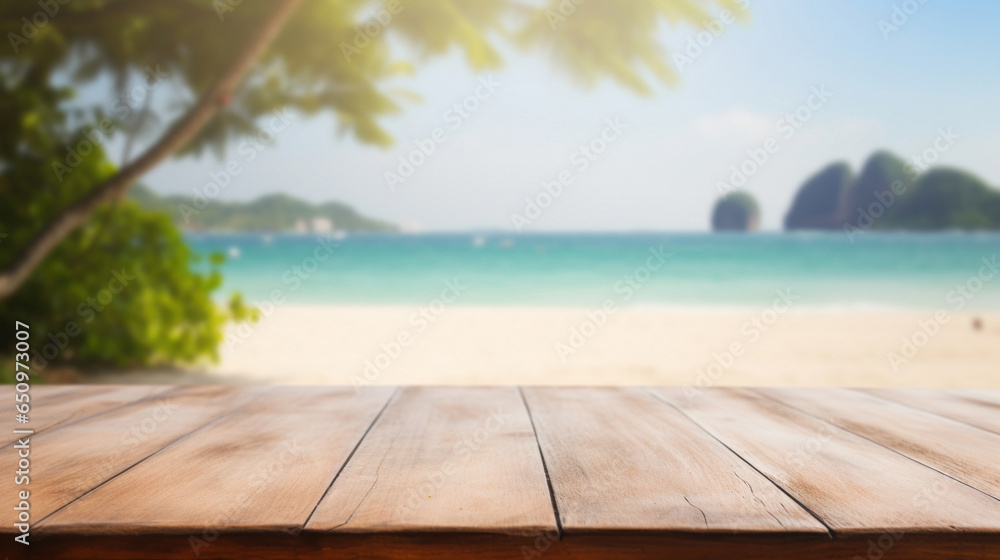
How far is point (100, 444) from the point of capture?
2.88 ft

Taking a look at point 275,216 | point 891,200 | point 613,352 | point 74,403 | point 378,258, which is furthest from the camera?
point 891,200

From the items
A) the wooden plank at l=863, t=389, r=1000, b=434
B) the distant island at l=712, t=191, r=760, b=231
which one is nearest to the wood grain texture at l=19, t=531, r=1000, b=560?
the wooden plank at l=863, t=389, r=1000, b=434

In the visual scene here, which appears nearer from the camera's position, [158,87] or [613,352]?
[158,87]

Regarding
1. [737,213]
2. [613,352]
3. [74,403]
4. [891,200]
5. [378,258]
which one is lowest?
[378,258]

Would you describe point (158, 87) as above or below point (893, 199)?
below

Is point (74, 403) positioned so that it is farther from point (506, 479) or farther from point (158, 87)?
point (158, 87)

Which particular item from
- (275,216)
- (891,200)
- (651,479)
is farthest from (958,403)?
(891,200)

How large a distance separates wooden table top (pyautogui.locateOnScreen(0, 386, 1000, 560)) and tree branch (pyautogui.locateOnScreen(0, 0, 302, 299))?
197 cm

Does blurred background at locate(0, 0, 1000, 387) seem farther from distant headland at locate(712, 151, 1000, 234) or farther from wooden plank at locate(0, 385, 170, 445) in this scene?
distant headland at locate(712, 151, 1000, 234)

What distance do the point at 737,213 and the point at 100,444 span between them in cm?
3367

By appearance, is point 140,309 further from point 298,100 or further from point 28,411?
point 28,411

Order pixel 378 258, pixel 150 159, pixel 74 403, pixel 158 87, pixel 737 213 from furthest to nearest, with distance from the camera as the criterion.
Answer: pixel 737 213, pixel 378 258, pixel 158 87, pixel 150 159, pixel 74 403

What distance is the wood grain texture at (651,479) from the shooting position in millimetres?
603

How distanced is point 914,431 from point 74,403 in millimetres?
1481
